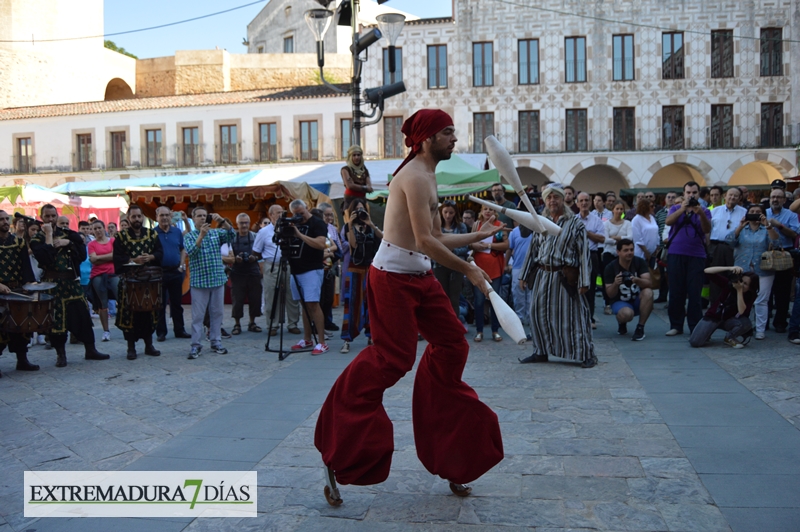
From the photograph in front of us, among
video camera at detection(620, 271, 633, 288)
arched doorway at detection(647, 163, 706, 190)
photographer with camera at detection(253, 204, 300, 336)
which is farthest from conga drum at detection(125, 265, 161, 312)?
arched doorway at detection(647, 163, 706, 190)

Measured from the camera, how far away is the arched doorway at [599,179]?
30797mm

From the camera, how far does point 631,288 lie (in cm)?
875

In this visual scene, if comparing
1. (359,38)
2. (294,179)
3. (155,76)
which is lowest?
(294,179)

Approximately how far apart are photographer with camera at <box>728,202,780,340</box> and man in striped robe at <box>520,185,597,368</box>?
2.64 m

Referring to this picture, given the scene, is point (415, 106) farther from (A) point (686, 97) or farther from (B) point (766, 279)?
(B) point (766, 279)

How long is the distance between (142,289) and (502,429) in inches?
198

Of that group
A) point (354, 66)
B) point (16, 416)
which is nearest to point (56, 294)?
point (16, 416)

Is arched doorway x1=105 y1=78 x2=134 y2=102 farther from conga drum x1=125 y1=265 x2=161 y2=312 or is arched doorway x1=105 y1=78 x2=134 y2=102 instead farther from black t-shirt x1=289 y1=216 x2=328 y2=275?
black t-shirt x1=289 y1=216 x2=328 y2=275

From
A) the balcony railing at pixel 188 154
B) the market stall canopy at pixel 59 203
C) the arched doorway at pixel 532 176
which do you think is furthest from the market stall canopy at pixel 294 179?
the balcony railing at pixel 188 154

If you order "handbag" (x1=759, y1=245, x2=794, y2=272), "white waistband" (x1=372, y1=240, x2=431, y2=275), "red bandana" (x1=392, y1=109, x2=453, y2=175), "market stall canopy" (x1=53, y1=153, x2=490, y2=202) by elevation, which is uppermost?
"market stall canopy" (x1=53, y1=153, x2=490, y2=202)

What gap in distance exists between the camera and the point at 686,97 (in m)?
29.2

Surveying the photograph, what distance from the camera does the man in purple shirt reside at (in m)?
8.70

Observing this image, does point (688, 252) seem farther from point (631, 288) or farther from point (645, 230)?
point (645, 230)

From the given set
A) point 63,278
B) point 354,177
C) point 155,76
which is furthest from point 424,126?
point 155,76
